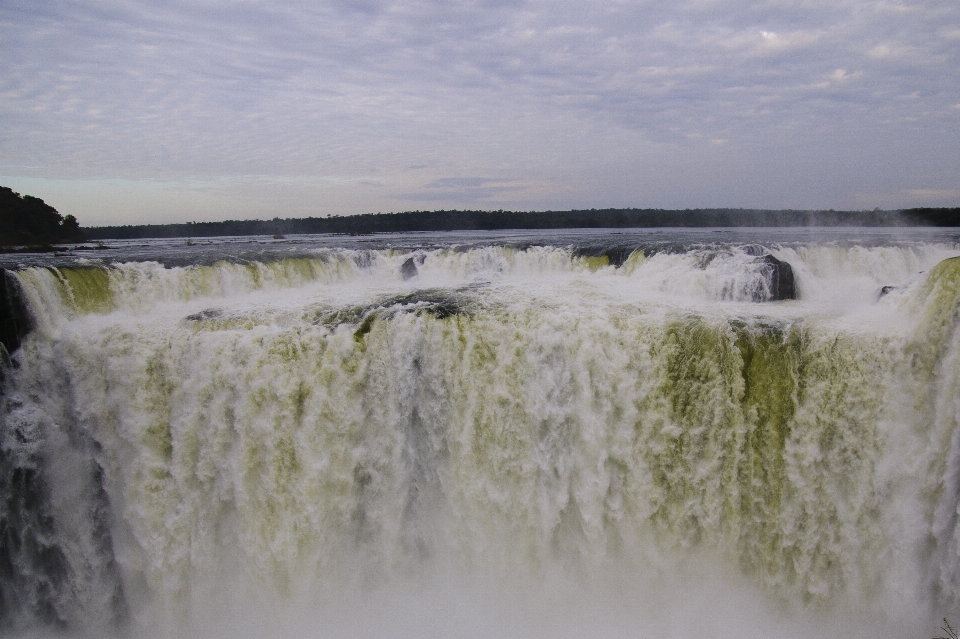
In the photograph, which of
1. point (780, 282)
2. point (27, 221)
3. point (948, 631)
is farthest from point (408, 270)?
point (27, 221)

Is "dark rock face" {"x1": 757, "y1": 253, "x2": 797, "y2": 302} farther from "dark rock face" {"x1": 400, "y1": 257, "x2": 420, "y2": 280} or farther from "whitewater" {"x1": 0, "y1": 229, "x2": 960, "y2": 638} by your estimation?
"dark rock face" {"x1": 400, "y1": 257, "x2": 420, "y2": 280}

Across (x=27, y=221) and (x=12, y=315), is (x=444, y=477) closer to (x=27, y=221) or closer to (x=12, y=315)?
(x=12, y=315)

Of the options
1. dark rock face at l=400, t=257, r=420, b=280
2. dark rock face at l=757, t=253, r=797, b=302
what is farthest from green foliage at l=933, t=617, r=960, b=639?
dark rock face at l=400, t=257, r=420, b=280

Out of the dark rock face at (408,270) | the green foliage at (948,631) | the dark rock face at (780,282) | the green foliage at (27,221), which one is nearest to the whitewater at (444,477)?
the green foliage at (948,631)

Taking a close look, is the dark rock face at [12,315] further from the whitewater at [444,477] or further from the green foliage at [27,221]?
the green foliage at [27,221]

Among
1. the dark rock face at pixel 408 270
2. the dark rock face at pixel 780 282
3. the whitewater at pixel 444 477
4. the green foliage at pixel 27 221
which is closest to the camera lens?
the whitewater at pixel 444 477

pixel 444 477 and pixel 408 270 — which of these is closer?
pixel 444 477

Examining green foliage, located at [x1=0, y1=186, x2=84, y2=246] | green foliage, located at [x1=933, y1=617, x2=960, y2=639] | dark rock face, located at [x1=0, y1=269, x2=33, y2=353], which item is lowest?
green foliage, located at [x1=933, y1=617, x2=960, y2=639]
